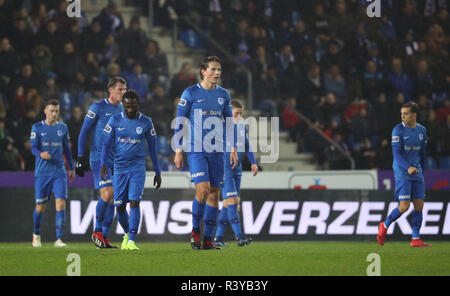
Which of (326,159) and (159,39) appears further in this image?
(159,39)

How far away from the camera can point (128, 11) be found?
2055cm

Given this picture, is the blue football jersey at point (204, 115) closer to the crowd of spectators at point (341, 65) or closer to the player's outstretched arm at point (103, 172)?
the player's outstretched arm at point (103, 172)

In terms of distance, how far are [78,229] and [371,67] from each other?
8.73 meters

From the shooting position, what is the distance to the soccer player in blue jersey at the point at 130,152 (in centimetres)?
1120

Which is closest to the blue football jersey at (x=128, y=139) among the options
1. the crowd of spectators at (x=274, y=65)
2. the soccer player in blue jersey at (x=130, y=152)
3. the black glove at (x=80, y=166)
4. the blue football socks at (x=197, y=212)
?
the soccer player in blue jersey at (x=130, y=152)

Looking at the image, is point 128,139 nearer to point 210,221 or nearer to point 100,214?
point 100,214

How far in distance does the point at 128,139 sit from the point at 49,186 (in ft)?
10.00

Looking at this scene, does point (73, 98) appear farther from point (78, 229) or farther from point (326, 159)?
point (326, 159)

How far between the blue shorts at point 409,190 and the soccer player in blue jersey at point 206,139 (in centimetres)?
332

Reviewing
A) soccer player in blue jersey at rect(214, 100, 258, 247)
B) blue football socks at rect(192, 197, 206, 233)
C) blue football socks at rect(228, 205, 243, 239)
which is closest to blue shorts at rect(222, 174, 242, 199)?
soccer player in blue jersey at rect(214, 100, 258, 247)

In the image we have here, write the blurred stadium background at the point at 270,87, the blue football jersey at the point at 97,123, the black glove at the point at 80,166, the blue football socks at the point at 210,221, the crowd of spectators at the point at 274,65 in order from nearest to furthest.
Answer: the blue football socks at the point at 210,221, the black glove at the point at 80,166, the blue football jersey at the point at 97,123, the blurred stadium background at the point at 270,87, the crowd of spectators at the point at 274,65

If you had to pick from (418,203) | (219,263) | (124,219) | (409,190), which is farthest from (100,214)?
(418,203)

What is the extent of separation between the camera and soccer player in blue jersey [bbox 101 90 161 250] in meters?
11.2
